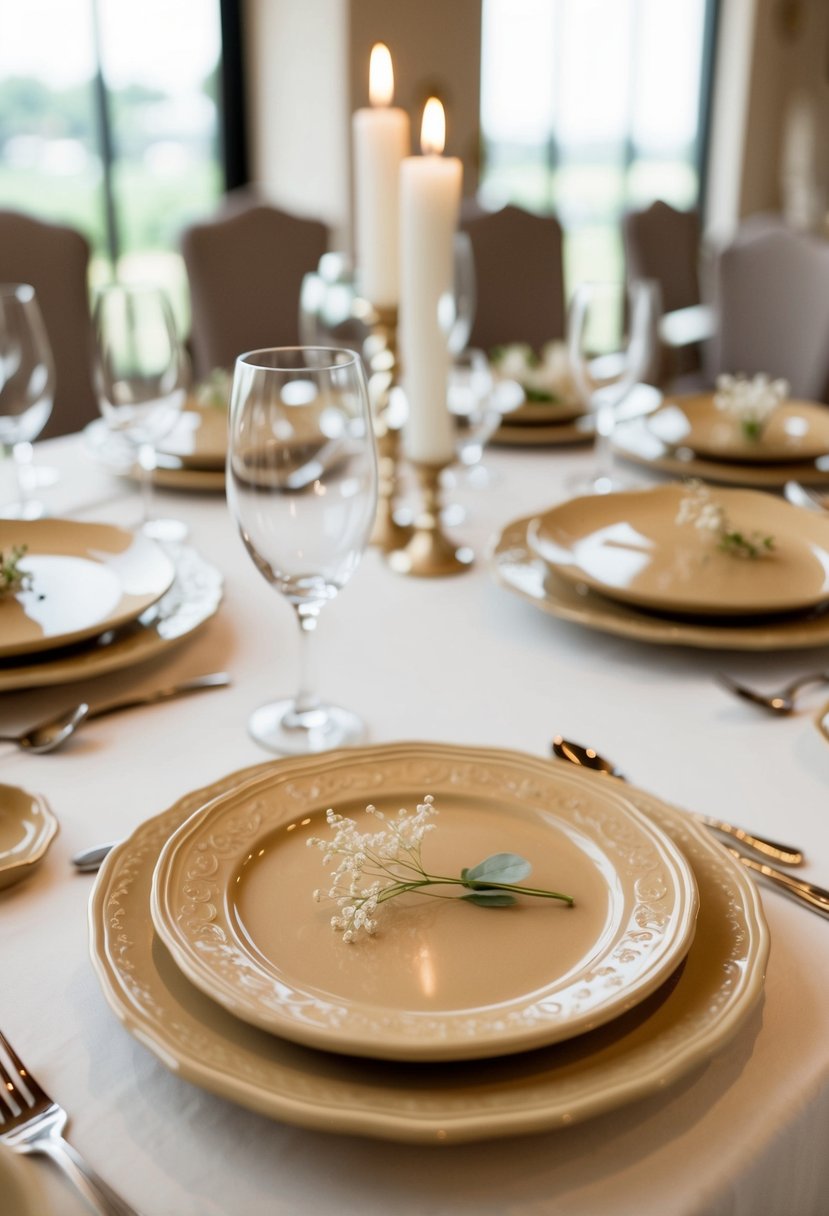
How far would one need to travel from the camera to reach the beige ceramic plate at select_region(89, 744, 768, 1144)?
429 millimetres

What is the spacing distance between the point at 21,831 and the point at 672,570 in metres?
0.56

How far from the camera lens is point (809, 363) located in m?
2.78

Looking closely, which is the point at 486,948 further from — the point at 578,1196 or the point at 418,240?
the point at 418,240

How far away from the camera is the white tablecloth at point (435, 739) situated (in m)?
0.45

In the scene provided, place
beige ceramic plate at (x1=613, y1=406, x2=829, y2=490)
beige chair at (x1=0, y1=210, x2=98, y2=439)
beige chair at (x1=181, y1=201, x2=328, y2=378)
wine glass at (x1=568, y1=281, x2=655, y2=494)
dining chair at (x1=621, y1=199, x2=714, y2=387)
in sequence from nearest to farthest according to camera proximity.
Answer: wine glass at (x1=568, y1=281, x2=655, y2=494), beige ceramic plate at (x1=613, y1=406, x2=829, y2=490), beige chair at (x1=0, y1=210, x2=98, y2=439), beige chair at (x1=181, y1=201, x2=328, y2=378), dining chair at (x1=621, y1=199, x2=714, y2=387)

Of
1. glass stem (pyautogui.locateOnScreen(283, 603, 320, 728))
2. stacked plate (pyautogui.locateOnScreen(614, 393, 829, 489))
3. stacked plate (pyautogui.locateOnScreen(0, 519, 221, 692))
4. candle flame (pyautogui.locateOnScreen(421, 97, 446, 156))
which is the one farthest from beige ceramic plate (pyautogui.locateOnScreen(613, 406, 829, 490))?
glass stem (pyautogui.locateOnScreen(283, 603, 320, 728))

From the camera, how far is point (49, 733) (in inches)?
30.8

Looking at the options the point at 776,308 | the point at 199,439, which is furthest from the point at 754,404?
the point at 776,308

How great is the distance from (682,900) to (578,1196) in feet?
0.46

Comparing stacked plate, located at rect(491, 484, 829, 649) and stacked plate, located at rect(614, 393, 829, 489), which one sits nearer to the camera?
stacked plate, located at rect(491, 484, 829, 649)

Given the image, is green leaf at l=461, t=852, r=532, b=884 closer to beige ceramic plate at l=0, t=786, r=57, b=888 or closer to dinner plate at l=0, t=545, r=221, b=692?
beige ceramic plate at l=0, t=786, r=57, b=888

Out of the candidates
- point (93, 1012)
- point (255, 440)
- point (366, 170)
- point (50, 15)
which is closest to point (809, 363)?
point (366, 170)

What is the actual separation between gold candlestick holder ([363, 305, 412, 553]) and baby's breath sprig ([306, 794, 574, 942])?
0.61 meters

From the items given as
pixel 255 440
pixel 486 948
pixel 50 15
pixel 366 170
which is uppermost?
pixel 50 15
